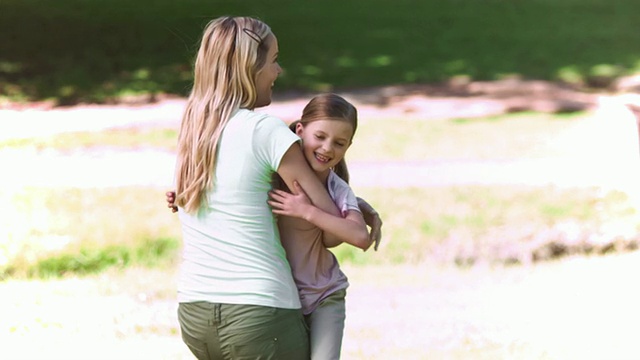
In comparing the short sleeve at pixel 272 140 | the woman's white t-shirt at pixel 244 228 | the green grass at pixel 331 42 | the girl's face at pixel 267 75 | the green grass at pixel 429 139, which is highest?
the green grass at pixel 331 42

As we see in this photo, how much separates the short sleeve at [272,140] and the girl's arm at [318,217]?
0.10 metres

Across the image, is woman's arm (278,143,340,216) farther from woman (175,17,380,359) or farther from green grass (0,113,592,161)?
green grass (0,113,592,161)

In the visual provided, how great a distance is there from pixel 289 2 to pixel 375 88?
19.8 ft

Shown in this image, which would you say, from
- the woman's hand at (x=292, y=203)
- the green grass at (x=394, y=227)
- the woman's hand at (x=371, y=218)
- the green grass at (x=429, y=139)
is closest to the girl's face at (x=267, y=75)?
the woman's hand at (x=292, y=203)

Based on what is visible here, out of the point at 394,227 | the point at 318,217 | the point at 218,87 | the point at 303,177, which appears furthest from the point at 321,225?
the point at 394,227

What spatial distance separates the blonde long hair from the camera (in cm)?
295

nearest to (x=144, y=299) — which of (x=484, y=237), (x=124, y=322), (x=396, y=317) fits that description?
(x=124, y=322)

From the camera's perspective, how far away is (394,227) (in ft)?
28.9

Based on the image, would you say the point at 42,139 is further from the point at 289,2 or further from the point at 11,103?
the point at 289,2

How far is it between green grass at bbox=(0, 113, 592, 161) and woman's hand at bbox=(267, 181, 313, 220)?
9.34m

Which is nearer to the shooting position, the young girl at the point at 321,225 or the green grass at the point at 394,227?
the young girl at the point at 321,225

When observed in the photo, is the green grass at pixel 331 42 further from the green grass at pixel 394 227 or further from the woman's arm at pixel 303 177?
the woman's arm at pixel 303 177

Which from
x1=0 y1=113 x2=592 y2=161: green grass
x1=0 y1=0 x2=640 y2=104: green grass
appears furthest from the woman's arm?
x1=0 y1=0 x2=640 y2=104: green grass

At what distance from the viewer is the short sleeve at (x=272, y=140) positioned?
288 cm
